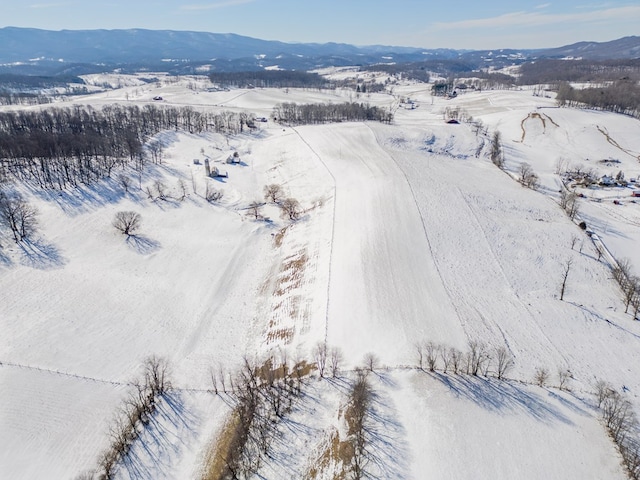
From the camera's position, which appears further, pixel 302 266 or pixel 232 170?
pixel 232 170

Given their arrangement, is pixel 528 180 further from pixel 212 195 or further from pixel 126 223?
pixel 126 223

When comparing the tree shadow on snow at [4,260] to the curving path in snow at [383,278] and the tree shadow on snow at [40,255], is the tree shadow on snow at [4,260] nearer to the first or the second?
the tree shadow on snow at [40,255]

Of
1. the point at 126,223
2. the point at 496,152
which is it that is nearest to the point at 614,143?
the point at 496,152

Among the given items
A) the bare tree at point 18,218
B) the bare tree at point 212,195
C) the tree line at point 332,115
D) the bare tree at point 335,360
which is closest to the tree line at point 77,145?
the bare tree at point 18,218

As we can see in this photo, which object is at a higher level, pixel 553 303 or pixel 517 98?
pixel 517 98

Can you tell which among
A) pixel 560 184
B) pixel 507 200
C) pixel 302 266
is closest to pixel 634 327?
pixel 507 200

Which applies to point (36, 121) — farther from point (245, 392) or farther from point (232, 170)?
point (245, 392)

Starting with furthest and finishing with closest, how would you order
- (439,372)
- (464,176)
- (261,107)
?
1. (261,107)
2. (464,176)
3. (439,372)
